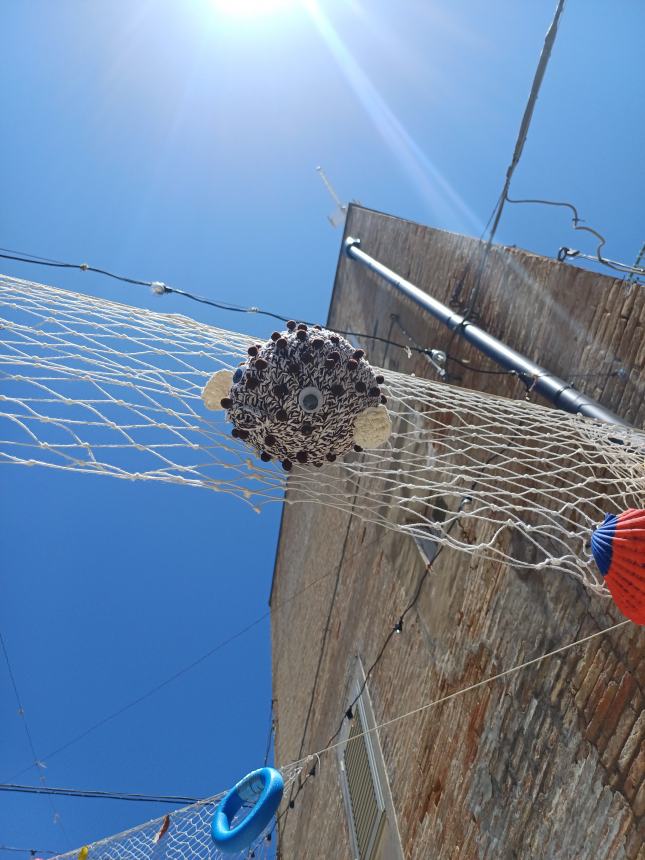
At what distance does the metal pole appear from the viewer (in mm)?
3027

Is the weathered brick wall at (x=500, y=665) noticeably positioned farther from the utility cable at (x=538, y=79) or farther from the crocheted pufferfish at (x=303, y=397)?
the crocheted pufferfish at (x=303, y=397)

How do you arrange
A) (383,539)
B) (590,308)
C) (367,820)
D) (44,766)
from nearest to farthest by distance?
(590,308) < (367,820) < (383,539) < (44,766)

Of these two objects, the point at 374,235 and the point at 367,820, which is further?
the point at 374,235

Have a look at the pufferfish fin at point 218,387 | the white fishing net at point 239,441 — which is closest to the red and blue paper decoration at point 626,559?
the white fishing net at point 239,441

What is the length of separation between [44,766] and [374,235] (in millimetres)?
7947

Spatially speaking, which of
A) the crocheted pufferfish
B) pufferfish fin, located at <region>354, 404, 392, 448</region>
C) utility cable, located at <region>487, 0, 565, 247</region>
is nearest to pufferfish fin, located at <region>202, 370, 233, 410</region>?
the crocheted pufferfish

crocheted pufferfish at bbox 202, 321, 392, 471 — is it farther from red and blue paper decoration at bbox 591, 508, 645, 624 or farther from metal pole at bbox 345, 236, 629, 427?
metal pole at bbox 345, 236, 629, 427

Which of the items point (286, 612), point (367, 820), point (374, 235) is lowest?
point (286, 612)

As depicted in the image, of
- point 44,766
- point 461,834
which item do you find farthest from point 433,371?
point 44,766

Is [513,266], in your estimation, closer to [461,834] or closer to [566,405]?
[566,405]

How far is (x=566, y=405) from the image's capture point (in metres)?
3.19

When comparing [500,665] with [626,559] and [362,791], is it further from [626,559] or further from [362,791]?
[362,791]

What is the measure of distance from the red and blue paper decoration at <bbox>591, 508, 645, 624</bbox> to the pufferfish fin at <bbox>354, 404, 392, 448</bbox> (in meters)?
0.74

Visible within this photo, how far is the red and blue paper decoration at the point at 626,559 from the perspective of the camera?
1867 mm
